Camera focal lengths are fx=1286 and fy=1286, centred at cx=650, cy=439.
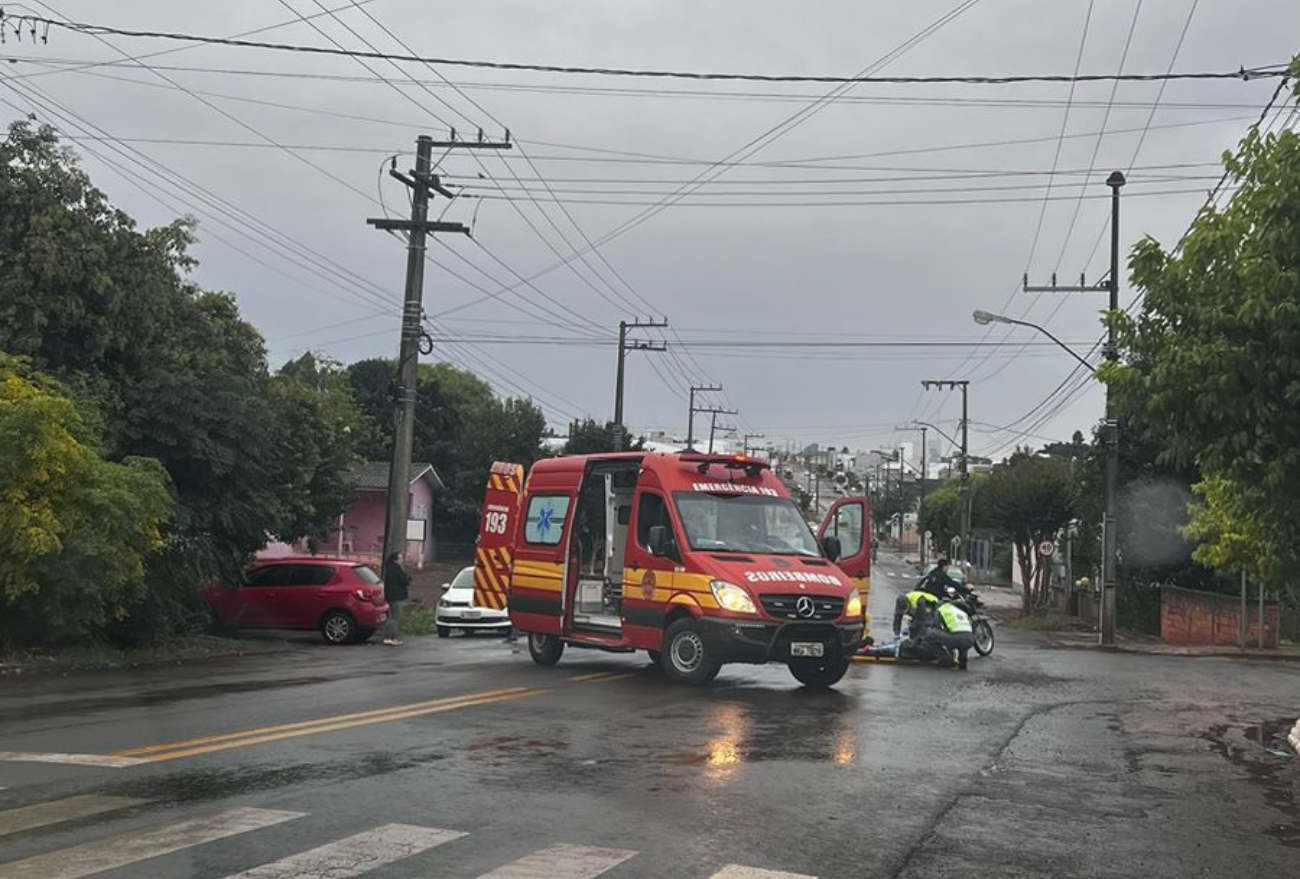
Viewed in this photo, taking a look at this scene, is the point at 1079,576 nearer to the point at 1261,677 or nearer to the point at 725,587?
the point at 1261,677

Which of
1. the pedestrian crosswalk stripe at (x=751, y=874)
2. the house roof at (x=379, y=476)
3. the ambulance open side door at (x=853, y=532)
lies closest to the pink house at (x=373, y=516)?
Answer: the house roof at (x=379, y=476)

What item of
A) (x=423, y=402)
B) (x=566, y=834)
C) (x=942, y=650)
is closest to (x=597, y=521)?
(x=942, y=650)

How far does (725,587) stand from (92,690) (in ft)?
23.4

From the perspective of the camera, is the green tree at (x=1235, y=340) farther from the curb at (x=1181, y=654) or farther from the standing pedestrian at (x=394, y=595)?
the curb at (x=1181, y=654)

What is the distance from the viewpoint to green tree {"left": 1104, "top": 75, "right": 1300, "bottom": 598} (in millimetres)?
9562

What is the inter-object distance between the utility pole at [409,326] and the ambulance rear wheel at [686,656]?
1090 cm

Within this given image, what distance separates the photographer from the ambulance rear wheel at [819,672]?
14.9 metres

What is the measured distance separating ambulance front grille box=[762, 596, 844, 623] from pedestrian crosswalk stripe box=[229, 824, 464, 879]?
743 cm

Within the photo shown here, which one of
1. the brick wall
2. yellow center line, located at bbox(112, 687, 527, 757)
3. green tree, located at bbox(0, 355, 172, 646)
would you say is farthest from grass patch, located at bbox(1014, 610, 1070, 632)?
yellow center line, located at bbox(112, 687, 527, 757)

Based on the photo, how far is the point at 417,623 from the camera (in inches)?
1095

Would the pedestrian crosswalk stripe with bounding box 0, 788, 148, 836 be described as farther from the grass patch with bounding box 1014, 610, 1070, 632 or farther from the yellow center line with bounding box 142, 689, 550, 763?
the grass patch with bounding box 1014, 610, 1070, 632

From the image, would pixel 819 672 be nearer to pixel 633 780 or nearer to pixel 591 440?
pixel 633 780

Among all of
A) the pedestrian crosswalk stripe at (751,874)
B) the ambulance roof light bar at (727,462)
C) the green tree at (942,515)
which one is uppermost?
the green tree at (942,515)

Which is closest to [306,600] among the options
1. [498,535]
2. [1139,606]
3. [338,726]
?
[498,535]
